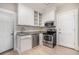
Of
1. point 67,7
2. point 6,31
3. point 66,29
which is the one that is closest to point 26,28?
point 6,31

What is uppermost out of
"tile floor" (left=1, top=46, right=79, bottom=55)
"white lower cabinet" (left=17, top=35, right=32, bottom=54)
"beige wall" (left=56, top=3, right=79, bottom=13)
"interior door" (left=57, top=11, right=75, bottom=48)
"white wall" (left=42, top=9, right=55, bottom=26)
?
"beige wall" (left=56, top=3, right=79, bottom=13)

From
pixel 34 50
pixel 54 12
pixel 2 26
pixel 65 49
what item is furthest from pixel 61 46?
pixel 2 26

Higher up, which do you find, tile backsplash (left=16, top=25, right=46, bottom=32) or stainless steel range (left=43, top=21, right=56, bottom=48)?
tile backsplash (left=16, top=25, right=46, bottom=32)

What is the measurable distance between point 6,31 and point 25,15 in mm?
529

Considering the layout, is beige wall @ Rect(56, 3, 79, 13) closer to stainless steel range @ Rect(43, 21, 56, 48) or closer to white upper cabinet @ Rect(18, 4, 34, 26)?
stainless steel range @ Rect(43, 21, 56, 48)

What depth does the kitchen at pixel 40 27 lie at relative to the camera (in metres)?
1.73

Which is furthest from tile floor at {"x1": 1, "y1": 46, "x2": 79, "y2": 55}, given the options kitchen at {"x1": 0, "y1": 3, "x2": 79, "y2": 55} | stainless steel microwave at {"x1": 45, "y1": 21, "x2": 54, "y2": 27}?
stainless steel microwave at {"x1": 45, "y1": 21, "x2": 54, "y2": 27}

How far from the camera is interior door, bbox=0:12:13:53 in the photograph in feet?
5.56

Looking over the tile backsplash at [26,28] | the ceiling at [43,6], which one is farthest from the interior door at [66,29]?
the tile backsplash at [26,28]

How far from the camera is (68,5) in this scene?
177 centimetres

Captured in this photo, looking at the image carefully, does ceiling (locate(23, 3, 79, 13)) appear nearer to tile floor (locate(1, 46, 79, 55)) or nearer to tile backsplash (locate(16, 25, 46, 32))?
tile backsplash (locate(16, 25, 46, 32))

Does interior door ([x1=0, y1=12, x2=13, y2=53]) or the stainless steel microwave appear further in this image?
the stainless steel microwave
